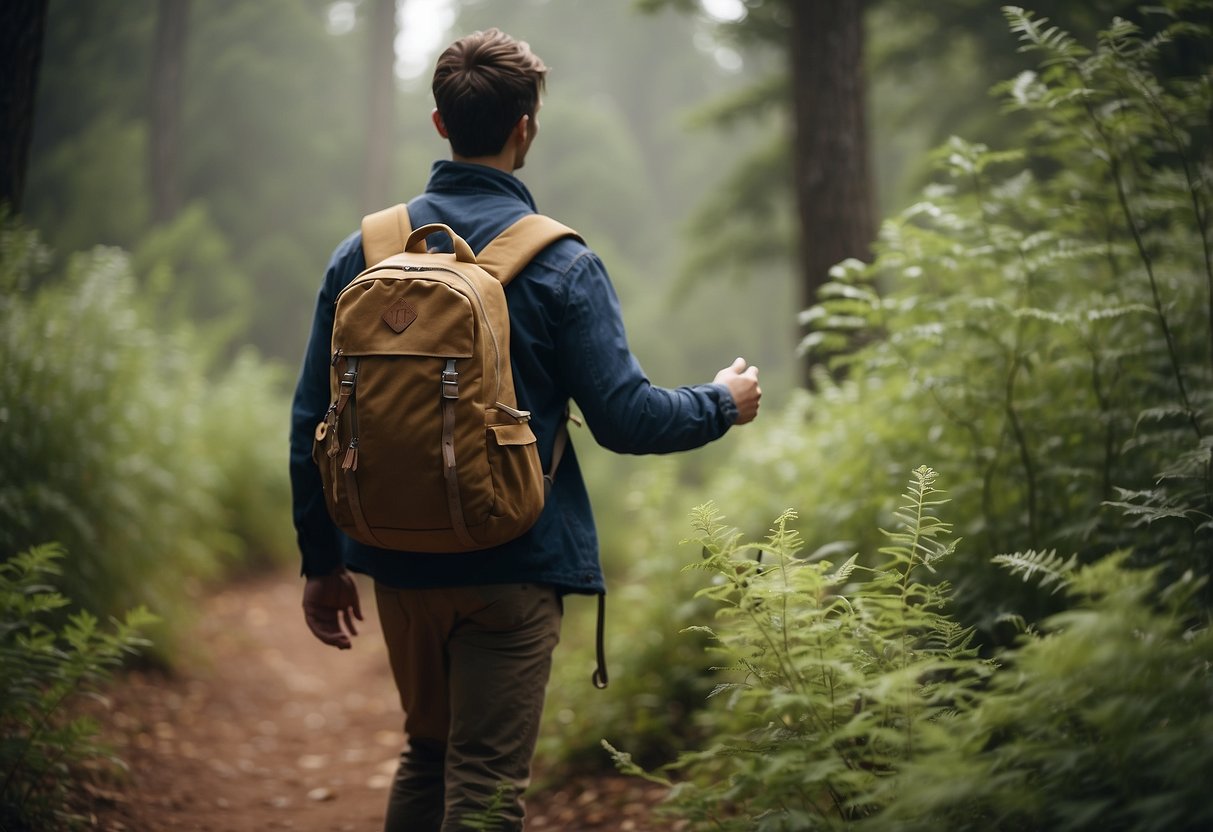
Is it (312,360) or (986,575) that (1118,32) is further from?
(312,360)

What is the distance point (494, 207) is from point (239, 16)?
1826cm

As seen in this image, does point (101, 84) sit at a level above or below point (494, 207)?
above

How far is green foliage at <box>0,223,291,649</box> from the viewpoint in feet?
13.8

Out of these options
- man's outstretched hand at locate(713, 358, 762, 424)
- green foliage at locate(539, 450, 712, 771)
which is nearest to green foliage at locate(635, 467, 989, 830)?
man's outstretched hand at locate(713, 358, 762, 424)

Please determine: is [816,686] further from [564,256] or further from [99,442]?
[99,442]

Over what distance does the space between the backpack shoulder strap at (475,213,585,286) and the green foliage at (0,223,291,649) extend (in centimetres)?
279

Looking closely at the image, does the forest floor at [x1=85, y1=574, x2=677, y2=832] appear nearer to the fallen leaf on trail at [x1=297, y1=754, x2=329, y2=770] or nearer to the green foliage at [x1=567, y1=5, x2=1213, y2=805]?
the fallen leaf on trail at [x1=297, y1=754, x2=329, y2=770]

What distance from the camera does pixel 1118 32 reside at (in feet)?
8.79

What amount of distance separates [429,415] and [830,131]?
4.13 meters

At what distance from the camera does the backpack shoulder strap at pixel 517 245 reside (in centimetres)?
217

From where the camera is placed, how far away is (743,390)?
2.32 m

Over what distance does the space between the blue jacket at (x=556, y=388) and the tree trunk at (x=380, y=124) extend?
13.8 metres

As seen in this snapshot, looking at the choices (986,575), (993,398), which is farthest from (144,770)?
(993,398)

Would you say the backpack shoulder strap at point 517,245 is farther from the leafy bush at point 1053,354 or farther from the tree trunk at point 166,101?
the tree trunk at point 166,101
